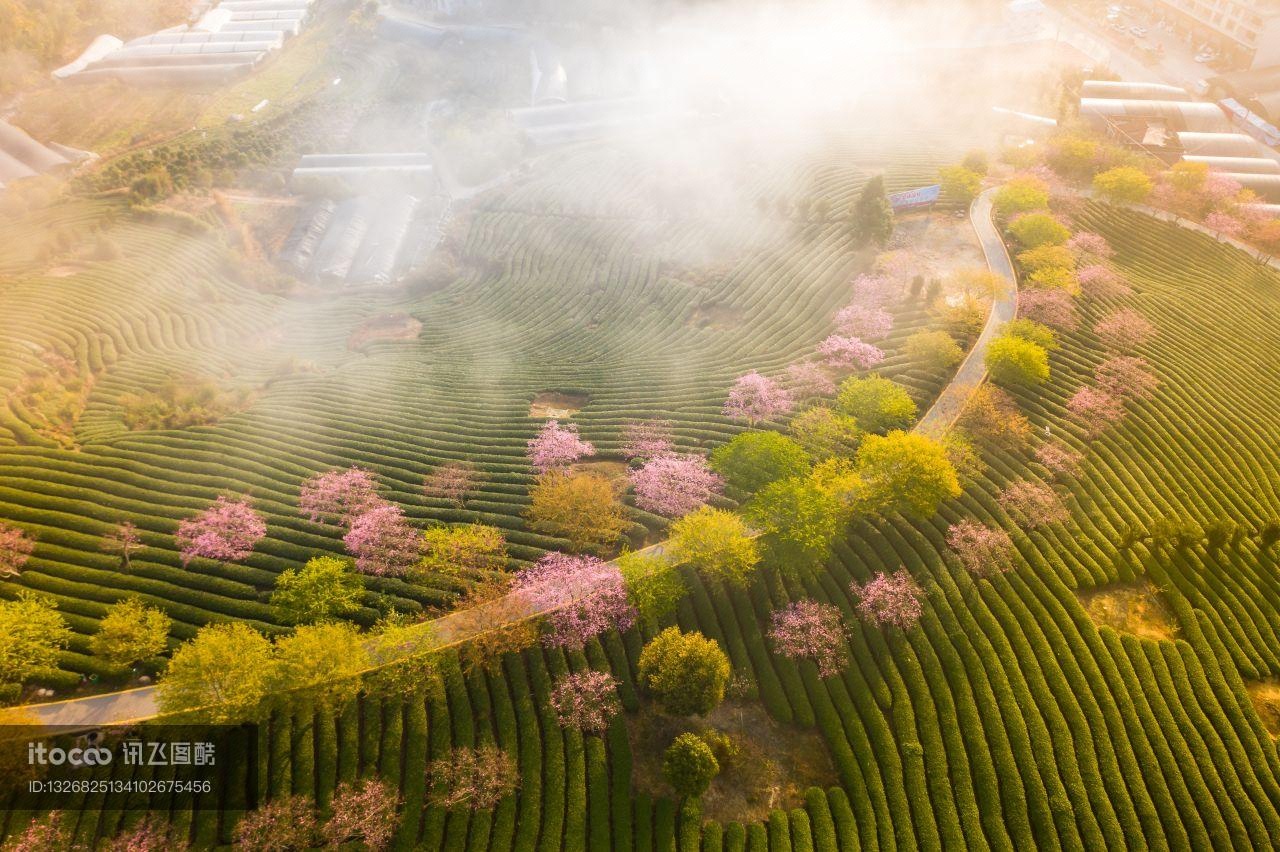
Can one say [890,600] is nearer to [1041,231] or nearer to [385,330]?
[1041,231]

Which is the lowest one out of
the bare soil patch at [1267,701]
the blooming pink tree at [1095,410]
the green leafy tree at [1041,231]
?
the bare soil patch at [1267,701]

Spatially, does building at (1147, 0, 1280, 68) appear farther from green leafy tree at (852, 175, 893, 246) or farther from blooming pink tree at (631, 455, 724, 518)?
blooming pink tree at (631, 455, 724, 518)

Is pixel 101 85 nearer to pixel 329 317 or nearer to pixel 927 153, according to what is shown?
pixel 329 317

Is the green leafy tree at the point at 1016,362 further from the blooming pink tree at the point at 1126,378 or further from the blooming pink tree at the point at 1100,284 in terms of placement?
the blooming pink tree at the point at 1100,284

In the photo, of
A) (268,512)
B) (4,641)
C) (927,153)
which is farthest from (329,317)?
(927,153)

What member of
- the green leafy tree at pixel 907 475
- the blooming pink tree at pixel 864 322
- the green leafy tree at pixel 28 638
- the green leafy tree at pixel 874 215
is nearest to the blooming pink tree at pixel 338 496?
the green leafy tree at pixel 28 638

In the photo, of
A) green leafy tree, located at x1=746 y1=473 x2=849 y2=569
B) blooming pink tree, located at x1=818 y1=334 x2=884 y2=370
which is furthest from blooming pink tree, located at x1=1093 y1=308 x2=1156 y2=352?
green leafy tree, located at x1=746 y1=473 x2=849 y2=569
